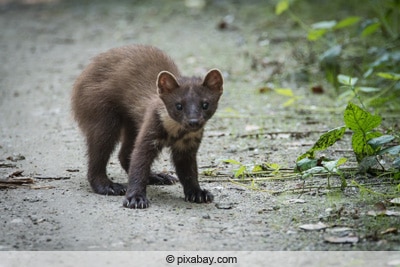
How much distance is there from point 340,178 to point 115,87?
2.10 meters

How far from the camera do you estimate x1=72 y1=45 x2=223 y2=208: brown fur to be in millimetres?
5945

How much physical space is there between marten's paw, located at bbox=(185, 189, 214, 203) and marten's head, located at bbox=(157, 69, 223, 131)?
1.71 feet

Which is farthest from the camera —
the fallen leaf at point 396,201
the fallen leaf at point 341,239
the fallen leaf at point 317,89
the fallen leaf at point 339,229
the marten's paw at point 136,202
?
the fallen leaf at point 317,89

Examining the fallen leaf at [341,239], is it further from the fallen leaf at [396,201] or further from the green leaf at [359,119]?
the green leaf at [359,119]

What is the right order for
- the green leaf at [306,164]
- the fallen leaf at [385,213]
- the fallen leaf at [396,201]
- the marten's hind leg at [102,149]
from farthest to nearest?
the marten's hind leg at [102,149], the green leaf at [306,164], the fallen leaf at [396,201], the fallen leaf at [385,213]

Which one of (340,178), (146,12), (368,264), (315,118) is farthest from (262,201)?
(146,12)

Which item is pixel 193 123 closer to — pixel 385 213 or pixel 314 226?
pixel 314 226

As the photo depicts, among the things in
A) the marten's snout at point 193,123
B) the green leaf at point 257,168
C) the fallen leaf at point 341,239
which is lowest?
the fallen leaf at point 341,239

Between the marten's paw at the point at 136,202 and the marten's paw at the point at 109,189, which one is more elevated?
the marten's paw at the point at 136,202

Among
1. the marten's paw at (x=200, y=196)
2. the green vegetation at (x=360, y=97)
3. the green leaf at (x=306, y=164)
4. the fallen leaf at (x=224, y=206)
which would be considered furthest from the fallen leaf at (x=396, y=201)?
the marten's paw at (x=200, y=196)

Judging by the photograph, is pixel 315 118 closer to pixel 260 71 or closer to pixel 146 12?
pixel 260 71

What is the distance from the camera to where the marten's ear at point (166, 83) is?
5.99 m

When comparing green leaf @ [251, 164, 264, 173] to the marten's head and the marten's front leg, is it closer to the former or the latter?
the marten's front leg

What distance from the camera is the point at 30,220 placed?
5289 millimetres
